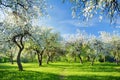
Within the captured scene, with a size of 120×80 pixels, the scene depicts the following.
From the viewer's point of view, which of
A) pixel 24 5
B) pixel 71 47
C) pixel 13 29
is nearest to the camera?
pixel 24 5

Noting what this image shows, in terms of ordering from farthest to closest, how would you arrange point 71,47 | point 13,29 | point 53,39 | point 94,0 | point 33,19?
point 71,47 < point 53,39 < point 13,29 < point 33,19 < point 94,0

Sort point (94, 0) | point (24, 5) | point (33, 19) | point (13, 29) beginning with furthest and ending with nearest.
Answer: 1. point (13, 29)
2. point (33, 19)
3. point (24, 5)
4. point (94, 0)

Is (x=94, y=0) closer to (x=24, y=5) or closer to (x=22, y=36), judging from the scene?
(x=24, y=5)

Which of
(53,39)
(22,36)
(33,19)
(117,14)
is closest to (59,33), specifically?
(53,39)

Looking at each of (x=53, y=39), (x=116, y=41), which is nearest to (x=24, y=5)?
(x=53, y=39)

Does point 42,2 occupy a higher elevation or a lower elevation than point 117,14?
higher

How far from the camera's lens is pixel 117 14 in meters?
20.0

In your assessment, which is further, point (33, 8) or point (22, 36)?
point (22, 36)

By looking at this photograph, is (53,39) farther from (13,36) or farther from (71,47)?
(13,36)

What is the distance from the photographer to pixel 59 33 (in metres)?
98.6

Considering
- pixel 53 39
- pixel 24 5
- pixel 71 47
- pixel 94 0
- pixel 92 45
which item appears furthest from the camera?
pixel 71 47

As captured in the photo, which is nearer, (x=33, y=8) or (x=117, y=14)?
(x=117, y=14)

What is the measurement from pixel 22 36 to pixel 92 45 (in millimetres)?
59602

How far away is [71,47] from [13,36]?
74.4 metres
